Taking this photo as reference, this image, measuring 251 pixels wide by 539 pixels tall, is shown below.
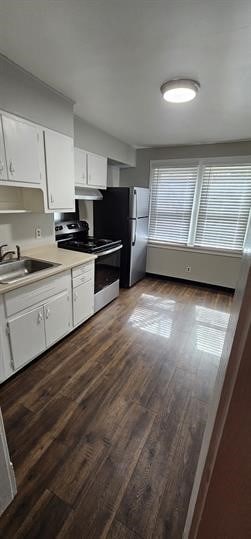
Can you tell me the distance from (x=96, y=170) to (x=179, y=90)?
145 cm

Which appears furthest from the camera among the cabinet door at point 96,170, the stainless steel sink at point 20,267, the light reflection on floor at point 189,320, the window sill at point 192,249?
the window sill at point 192,249

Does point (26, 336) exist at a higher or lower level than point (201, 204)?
lower

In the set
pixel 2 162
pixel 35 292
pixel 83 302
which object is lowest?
pixel 83 302

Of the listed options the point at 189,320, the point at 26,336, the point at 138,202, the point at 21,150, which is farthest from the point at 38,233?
the point at 189,320

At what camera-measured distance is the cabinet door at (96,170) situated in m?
2.96

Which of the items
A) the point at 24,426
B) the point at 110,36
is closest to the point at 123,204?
the point at 110,36

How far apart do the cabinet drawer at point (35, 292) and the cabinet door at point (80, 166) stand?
126 cm

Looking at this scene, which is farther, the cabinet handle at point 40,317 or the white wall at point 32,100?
the cabinet handle at point 40,317

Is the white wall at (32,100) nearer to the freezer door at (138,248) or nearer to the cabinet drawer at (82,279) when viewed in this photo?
the cabinet drawer at (82,279)

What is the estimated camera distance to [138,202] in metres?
3.67

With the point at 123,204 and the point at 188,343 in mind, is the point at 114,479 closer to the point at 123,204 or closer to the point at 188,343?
the point at 188,343

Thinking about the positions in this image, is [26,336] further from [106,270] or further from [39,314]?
[106,270]

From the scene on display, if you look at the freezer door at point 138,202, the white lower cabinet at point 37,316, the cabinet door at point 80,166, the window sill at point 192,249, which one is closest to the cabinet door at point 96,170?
the cabinet door at point 80,166

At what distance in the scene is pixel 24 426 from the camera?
1.53 meters
